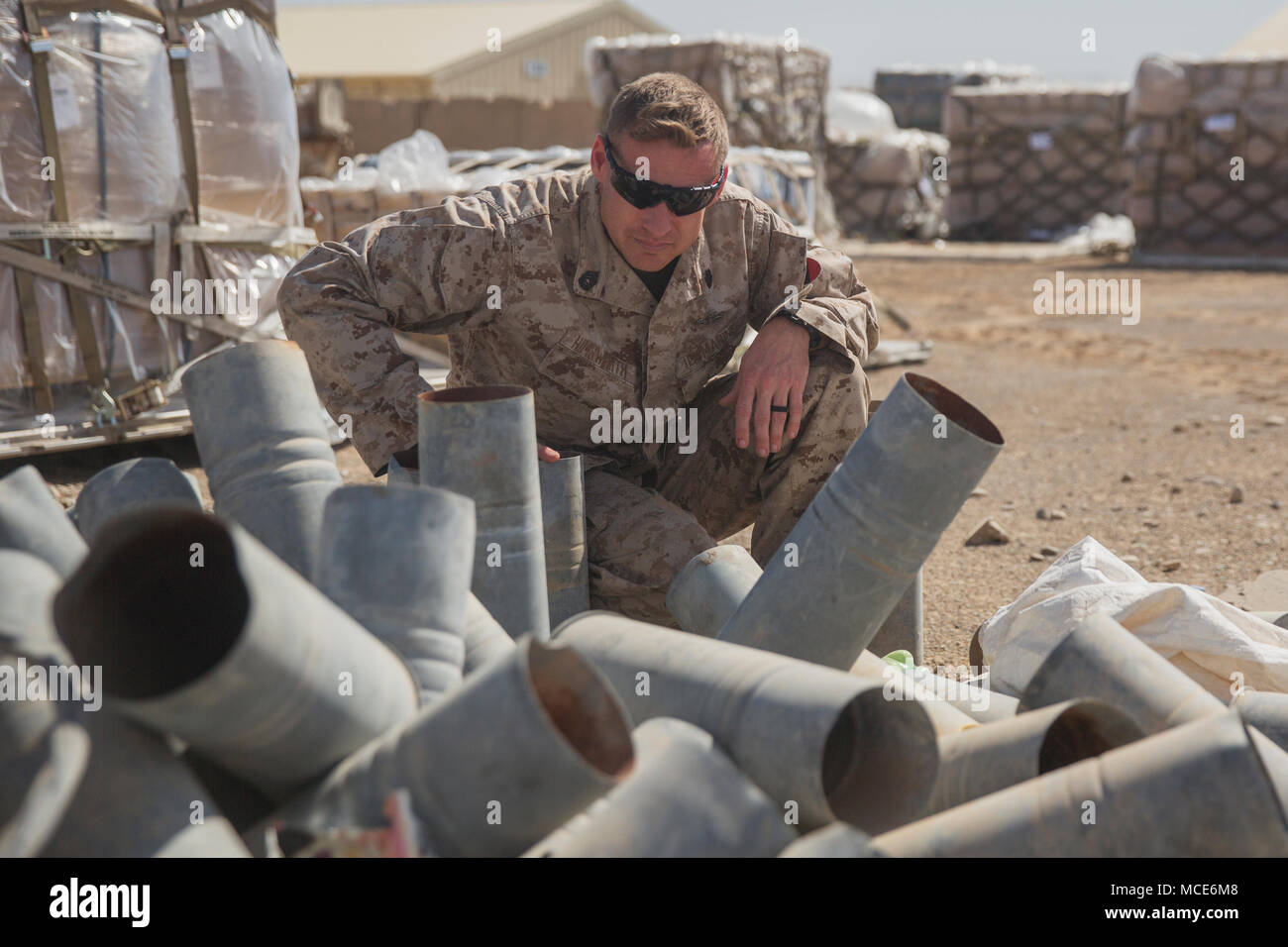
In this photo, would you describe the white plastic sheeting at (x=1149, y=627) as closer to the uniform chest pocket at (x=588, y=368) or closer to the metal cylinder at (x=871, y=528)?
the metal cylinder at (x=871, y=528)

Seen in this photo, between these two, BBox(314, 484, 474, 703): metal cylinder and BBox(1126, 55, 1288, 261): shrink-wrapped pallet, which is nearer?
BBox(314, 484, 474, 703): metal cylinder

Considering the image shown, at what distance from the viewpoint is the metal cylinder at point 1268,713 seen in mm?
2047

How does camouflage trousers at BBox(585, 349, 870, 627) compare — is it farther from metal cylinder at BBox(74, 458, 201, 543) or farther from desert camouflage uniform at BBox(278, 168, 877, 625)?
metal cylinder at BBox(74, 458, 201, 543)

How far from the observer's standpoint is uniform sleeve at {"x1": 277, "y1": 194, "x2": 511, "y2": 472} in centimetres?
271

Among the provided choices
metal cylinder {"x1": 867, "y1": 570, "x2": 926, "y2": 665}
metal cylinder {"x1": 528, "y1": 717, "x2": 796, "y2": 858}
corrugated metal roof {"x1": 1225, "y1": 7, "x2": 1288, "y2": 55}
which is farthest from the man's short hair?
corrugated metal roof {"x1": 1225, "y1": 7, "x2": 1288, "y2": 55}

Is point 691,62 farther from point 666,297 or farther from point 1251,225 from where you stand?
point 666,297

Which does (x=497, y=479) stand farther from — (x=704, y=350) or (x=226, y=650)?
(x=704, y=350)

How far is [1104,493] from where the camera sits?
493cm

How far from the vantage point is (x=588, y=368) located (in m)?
3.10

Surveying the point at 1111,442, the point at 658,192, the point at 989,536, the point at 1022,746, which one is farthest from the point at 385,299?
the point at 1111,442

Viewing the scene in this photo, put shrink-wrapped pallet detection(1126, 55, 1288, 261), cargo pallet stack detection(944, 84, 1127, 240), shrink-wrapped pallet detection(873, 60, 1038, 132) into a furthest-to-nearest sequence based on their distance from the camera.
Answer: shrink-wrapped pallet detection(873, 60, 1038, 132), cargo pallet stack detection(944, 84, 1127, 240), shrink-wrapped pallet detection(1126, 55, 1288, 261)

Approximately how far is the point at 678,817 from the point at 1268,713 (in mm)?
1200

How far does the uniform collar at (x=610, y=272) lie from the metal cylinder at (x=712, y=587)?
0.80m
